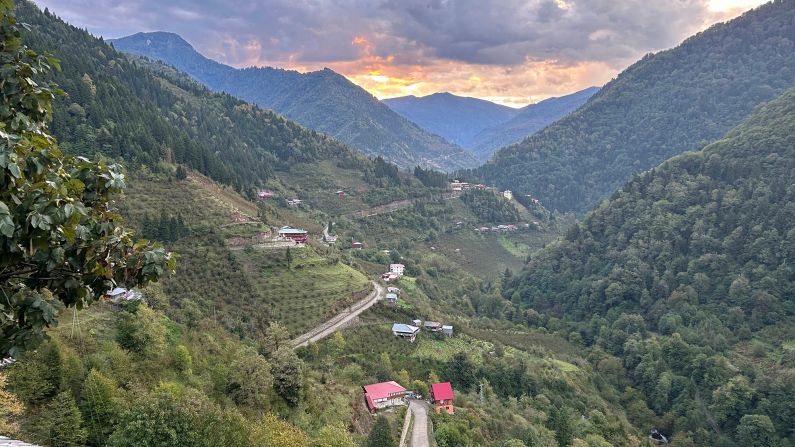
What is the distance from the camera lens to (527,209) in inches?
5659

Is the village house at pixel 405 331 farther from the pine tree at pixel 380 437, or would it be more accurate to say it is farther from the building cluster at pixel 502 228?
the building cluster at pixel 502 228

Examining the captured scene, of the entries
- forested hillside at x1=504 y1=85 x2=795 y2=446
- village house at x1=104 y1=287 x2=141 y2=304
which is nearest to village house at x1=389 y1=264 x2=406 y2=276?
forested hillside at x1=504 y1=85 x2=795 y2=446

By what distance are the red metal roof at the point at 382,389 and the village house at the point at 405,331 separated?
31.3 feet

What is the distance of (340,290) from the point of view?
46188mm

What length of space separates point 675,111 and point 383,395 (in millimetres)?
187550

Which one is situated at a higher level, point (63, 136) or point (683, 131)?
point (683, 131)

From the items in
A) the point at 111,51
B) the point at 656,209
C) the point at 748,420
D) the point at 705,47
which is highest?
the point at 705,47

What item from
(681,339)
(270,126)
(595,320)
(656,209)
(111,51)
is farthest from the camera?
(270,126)

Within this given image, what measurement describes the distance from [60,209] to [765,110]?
116306mm

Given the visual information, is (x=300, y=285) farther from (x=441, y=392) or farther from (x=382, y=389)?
(x=441, y=392)

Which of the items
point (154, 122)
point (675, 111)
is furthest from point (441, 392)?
point (675, 111)

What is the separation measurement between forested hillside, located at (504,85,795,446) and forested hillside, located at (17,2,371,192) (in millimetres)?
55465

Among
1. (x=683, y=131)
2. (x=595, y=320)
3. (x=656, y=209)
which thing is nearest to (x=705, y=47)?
(x=683, y=131)

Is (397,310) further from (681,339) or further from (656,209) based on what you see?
(656,209)
